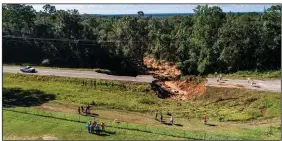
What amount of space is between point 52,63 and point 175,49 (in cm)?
2373

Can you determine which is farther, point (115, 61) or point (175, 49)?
point (175, 49)

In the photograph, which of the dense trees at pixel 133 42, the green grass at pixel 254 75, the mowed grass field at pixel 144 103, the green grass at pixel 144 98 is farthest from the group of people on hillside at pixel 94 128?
the dense trees at pixel 133 42

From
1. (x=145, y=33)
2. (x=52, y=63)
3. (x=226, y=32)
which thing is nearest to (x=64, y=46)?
(x=52, y=63)

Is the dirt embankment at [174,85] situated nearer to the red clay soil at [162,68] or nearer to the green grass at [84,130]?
the red clay soil at [162,68]

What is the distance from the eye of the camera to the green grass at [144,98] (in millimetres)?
44688

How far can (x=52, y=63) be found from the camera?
217 ft

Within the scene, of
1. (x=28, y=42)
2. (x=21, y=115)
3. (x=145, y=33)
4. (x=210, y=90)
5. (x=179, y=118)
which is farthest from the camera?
(x=145, y=33)

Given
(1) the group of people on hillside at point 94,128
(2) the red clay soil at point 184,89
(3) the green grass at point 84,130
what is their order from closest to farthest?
1. (3) the green grass at point 84,130
2. (1) the group of people on hillside at point 94,128
3. (2) the red clay soil at point 184,89

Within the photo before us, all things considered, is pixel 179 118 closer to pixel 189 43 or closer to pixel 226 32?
pixel 226 32

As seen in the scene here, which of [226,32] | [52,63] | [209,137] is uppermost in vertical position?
[226,32]

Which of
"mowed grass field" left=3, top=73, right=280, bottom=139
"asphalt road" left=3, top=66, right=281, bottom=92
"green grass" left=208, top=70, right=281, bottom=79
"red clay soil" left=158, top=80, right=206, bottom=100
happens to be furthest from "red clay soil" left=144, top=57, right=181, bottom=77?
"mowed grass field" left=3, top=73, right=280, bottom=139

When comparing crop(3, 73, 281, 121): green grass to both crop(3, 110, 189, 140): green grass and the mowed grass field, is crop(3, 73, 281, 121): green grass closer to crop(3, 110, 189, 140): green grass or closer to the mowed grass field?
the mowed grass field

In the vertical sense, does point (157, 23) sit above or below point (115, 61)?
above

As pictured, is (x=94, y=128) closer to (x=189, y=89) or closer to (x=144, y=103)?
(x=144, y=103)
